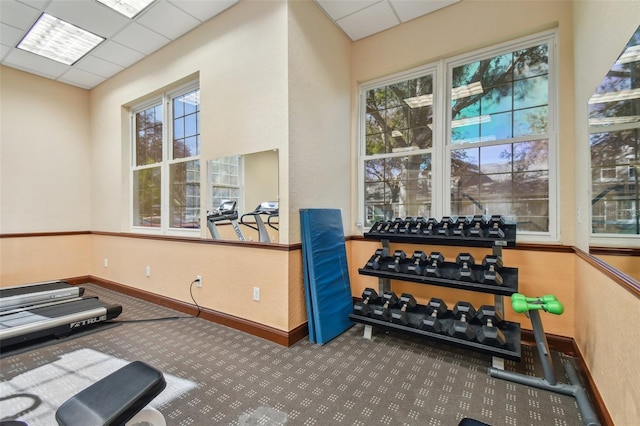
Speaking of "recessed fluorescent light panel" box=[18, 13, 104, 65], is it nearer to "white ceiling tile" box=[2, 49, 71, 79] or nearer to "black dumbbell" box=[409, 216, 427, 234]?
"white ceiling tile" box=[2, 49, 71, 79]

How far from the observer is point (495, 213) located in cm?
292

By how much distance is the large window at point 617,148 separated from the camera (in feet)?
4.33

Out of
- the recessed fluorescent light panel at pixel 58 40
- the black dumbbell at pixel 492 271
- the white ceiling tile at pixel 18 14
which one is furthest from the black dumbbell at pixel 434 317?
the white ceiling tile at pixel 18 14

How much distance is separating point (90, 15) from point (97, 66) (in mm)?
1378

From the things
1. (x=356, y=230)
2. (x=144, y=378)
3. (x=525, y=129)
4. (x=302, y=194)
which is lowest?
(x=144, y=378)

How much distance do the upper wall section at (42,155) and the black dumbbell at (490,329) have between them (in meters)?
6.27

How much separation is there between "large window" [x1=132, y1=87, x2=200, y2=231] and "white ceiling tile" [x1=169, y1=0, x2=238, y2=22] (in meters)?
0.94

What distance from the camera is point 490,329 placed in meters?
2.26

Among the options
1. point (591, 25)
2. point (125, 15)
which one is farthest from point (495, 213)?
point (125, 15)

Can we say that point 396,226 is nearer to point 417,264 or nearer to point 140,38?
point 417,264

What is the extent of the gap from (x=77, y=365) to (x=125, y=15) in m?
3.59

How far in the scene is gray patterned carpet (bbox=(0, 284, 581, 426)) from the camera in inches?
70.2

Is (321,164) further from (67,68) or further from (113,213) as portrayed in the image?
(67,68)

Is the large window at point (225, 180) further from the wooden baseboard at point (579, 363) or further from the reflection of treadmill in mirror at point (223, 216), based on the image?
the wooden baseboard at point (579, 363)
